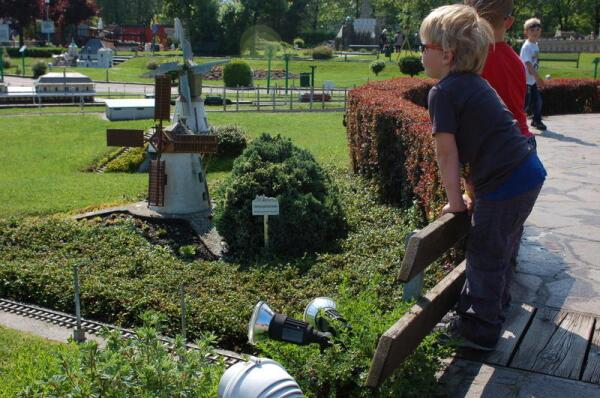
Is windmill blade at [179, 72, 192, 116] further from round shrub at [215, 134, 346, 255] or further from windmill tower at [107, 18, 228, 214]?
round shrub at [215, 134, 346, 255]

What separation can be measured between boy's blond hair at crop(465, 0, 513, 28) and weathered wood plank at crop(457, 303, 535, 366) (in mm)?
1874

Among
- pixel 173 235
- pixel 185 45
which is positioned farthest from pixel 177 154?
pixel 185 45

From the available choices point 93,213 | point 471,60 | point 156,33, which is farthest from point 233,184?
point 156,33

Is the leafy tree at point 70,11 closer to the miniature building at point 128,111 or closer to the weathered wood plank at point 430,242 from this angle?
the miniature building at point 128,111

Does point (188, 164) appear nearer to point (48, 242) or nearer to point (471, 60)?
point (48, 242)

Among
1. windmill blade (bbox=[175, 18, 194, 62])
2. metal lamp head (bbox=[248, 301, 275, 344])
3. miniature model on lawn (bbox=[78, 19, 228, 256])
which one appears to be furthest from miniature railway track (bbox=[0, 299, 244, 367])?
windmill blade (bbox=[175, 18, 194, 62])

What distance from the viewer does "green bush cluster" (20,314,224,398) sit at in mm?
2967

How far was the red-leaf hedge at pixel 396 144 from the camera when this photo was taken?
6.96 m

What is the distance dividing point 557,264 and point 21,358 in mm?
4201

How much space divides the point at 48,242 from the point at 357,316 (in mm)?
5915

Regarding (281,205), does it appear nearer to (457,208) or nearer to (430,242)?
(457,208)

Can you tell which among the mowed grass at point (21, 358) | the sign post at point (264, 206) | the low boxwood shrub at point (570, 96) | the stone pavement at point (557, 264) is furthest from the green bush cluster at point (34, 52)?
the mowed grass at point (21, 358)

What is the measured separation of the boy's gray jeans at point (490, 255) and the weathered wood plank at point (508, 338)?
10cm

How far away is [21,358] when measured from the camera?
16.9ft
